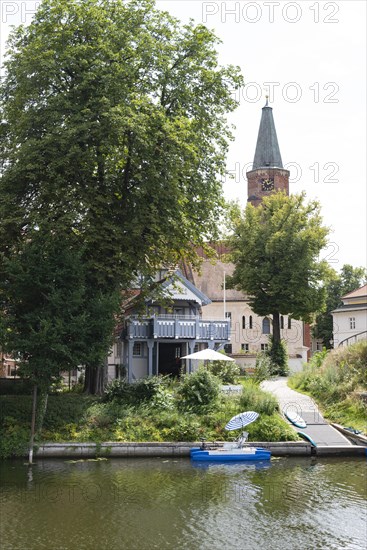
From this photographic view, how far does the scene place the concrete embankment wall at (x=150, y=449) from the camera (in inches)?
910

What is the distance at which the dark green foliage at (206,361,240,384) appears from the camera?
107 feet

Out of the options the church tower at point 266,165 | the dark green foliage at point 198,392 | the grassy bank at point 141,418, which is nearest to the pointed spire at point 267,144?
the church tower at point 266,165

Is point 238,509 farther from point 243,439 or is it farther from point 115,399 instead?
point 115,399

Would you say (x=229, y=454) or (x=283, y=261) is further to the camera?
(x=283, y=261)

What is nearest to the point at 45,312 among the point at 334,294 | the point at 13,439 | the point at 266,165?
the point at 13,439

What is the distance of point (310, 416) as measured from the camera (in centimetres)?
2781

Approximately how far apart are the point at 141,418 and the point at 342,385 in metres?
9.87

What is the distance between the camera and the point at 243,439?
23188mm

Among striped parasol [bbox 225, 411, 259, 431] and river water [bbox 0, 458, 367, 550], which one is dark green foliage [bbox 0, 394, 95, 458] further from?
striped parasol [bbox 225, 411, 259, 431]

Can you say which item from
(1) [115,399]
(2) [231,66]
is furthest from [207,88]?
(1) [115,399]

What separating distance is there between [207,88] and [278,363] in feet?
77.4

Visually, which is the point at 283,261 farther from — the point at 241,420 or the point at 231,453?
the point at 231,453

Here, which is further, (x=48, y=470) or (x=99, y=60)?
(x=99, y=60)

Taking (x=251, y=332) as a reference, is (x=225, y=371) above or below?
below
